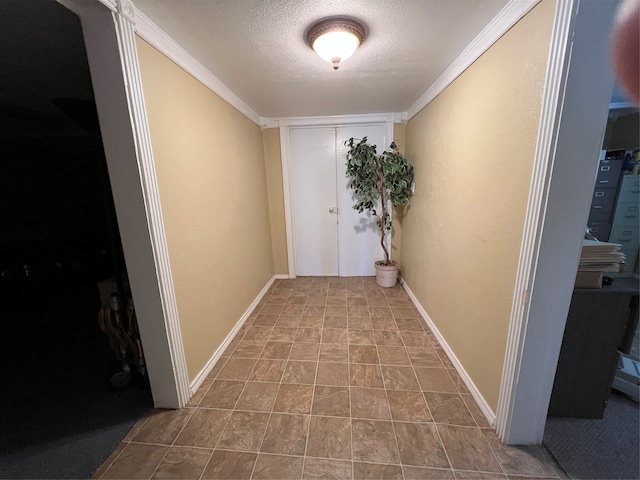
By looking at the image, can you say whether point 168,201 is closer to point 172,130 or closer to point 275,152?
point 172,130

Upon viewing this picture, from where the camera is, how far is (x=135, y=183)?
1181mm

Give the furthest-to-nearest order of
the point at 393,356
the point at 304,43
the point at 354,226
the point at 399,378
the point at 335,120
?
the point at 354,226 → the point at 335,120 → the point at 393,356 → the point at 399,378 → the point at 304,43

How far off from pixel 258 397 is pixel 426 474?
100 cm

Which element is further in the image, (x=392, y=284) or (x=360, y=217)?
(x=360, y=217)

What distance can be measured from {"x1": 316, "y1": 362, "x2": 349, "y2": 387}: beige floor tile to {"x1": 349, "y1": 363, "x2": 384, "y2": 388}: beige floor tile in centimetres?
4

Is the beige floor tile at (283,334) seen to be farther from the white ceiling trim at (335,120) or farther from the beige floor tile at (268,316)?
the white ceiling trim at (335,120)

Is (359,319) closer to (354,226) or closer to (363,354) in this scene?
(363,354)

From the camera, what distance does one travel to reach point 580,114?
897mm

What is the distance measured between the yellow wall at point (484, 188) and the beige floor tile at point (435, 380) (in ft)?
0.51

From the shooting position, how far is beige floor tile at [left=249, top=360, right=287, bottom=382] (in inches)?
66.6

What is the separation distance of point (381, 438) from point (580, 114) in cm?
171

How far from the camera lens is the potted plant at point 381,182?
273 cm

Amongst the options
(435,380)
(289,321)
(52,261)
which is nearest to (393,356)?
(435,380)

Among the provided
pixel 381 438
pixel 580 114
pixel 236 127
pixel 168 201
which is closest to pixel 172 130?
pixel 168 201
